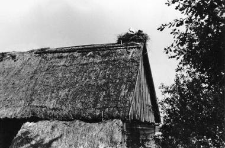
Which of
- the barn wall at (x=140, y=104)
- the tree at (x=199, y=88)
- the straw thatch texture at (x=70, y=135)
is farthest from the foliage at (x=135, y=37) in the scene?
the tree at (x=199, y=88)

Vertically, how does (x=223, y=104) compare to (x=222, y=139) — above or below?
above

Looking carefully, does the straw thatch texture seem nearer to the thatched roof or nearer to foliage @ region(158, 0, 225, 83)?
the thatched roof

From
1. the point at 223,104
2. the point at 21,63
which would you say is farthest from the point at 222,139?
the point at 21,63

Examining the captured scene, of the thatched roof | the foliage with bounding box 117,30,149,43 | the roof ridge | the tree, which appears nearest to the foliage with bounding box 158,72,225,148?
the tree

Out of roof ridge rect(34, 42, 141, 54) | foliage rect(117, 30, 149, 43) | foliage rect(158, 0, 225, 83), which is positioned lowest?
foliage rect(158, 0, 225, 83)

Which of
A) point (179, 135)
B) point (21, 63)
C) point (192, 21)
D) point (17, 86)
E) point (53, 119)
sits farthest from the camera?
point (21, 63)

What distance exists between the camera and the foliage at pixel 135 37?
40.8 ft

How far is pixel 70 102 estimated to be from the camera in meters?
9.40

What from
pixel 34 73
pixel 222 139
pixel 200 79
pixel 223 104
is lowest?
pixel 222 139

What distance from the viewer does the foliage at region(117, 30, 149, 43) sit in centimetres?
1244

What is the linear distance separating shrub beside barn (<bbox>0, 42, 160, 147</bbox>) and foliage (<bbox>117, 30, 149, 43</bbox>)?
0.61 m

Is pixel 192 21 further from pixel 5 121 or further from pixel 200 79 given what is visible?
pixel 5 121

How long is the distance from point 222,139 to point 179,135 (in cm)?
68

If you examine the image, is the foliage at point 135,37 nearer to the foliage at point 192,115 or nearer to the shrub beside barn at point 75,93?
the shrub beside barn at point 75,93
